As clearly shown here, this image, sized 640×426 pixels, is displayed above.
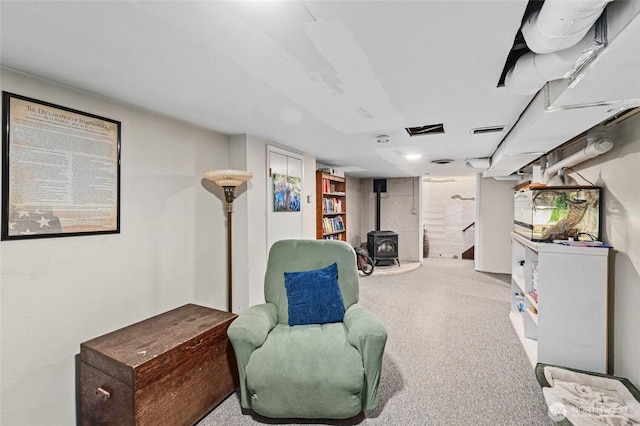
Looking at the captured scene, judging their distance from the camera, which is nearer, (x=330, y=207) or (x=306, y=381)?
(x=306, y=381)

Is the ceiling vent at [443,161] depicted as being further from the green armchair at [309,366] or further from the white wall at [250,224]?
the green armchair at [309,366]

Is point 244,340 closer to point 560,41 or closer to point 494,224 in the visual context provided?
point 560,41

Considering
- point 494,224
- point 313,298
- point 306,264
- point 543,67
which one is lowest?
point 313,298

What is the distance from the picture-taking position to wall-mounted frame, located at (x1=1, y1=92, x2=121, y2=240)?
4.95 ft

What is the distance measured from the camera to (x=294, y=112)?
7.20 ft

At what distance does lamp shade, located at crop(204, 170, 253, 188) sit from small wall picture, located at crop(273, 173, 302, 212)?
74cm

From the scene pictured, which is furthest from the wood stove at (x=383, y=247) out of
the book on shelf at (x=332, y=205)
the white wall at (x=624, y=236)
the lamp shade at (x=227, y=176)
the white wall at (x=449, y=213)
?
the lamp shade at (x=227, y=176)

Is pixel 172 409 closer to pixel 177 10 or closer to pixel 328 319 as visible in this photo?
pixel 328 319

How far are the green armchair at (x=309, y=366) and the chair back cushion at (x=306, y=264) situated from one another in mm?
279

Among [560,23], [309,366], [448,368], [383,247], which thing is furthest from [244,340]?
[383,247]

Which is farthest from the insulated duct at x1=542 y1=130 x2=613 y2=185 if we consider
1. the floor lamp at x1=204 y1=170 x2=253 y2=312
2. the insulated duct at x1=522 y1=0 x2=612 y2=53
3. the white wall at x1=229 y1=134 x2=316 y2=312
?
the white wall at x1=229 y1=134 x2=316 y2=312

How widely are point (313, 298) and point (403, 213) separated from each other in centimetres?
539

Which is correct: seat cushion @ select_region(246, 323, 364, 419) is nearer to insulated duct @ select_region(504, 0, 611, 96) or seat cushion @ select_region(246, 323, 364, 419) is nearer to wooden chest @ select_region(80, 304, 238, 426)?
wooden chest @ select_region(80, 304, 238, 426)

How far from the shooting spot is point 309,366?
1668 millimetres
